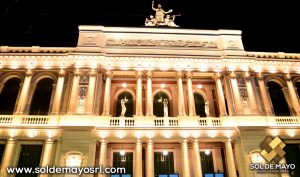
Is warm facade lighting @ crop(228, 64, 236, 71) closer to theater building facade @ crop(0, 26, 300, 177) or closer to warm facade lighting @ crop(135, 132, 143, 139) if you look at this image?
theater building facade @ crop(0, 26, 300, 177)

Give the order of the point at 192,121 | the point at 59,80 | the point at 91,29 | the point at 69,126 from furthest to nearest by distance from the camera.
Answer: the point at 91,29, the point at 59,80, the point at 192,121, the point at 69,126

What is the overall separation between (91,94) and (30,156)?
716cm

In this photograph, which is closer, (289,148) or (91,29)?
(289,148)

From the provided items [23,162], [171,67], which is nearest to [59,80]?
[23,162]

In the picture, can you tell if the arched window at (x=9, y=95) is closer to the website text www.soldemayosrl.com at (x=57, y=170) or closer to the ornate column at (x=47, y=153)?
the ornate column at (x=47, y=153)

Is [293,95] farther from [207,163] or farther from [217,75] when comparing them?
[207,163]

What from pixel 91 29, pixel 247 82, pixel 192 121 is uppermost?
pixel 91 29

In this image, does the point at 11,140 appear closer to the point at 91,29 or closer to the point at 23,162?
the point at 23,162

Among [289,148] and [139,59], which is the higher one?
[139,59]

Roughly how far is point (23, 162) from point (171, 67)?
15.4 metres

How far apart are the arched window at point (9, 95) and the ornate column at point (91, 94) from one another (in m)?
7.26

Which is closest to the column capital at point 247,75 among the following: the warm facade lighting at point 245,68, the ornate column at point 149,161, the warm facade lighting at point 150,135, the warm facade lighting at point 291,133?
the warm facade lighting at point 245,68

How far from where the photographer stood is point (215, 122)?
23.5 m

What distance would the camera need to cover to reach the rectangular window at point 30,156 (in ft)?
70.8
